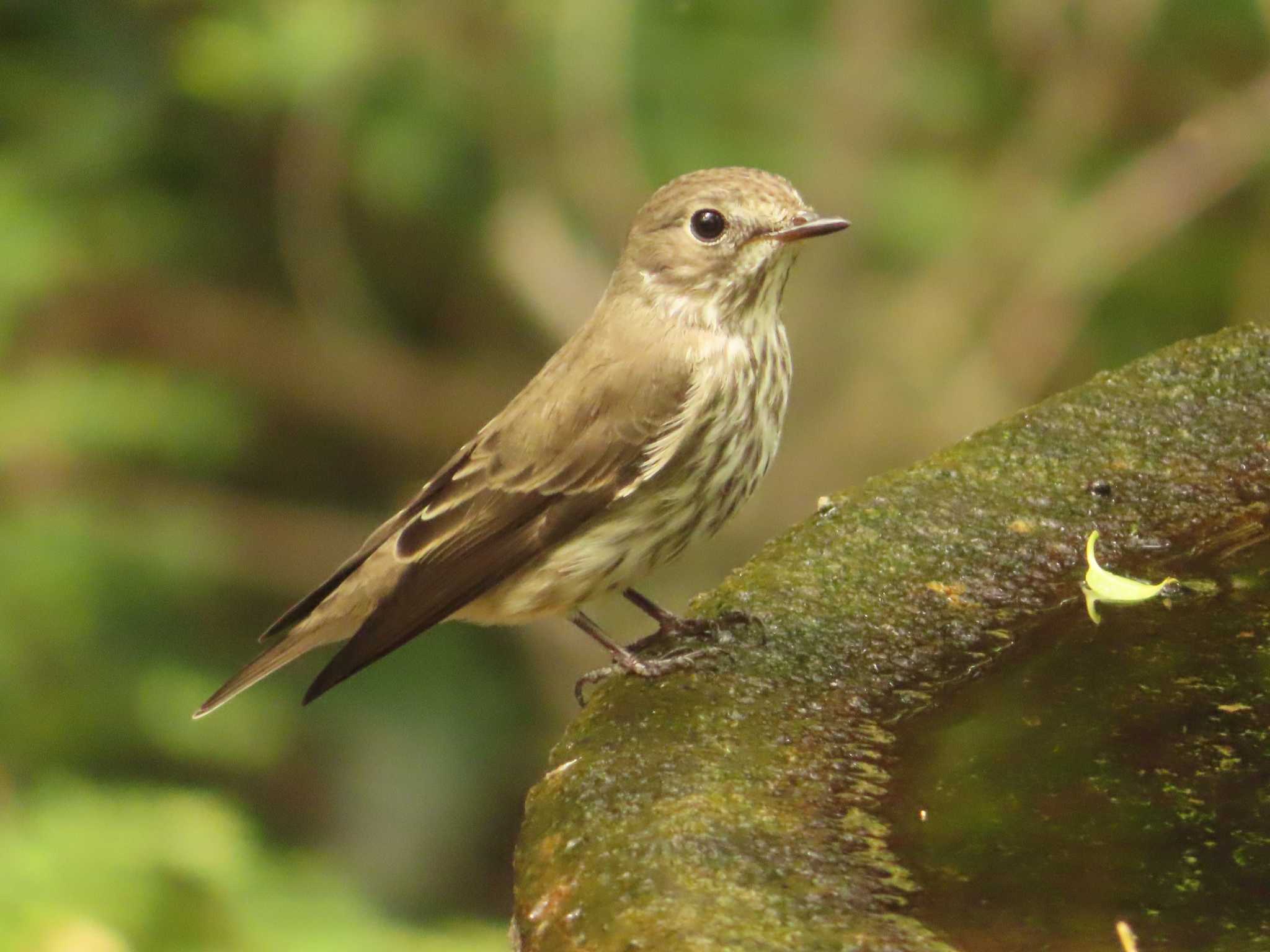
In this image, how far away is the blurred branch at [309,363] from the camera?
23.2ft

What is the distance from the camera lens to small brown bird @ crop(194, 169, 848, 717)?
3.74 metres

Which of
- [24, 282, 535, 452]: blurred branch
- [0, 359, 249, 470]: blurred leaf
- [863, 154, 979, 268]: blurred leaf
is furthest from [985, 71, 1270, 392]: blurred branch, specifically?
[0, 359, 249, 470]: blurred leaf

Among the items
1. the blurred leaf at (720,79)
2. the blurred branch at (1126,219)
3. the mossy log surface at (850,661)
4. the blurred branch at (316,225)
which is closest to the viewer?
the mossy log surface at (850,661)

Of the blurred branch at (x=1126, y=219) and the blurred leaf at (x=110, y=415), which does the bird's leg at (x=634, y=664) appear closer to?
the blurred leaf at (x=110, y=415)

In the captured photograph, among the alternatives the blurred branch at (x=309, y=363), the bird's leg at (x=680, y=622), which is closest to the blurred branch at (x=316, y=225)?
the blurred branch at (x=309, y=363)

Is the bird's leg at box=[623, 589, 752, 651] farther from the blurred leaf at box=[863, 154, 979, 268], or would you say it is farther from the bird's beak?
the blurred leaf at box=[863, 154, 979, 268]

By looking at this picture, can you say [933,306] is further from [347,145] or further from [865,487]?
[865,487]

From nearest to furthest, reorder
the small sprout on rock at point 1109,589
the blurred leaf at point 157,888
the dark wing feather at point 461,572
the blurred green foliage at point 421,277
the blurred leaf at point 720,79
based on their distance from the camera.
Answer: the small sprout on rock at point 1109,589
the dark wing feather at point 461,572
the blurred leaf at point 157,888
the blurred green foliage at point 421,277
the blurred leaf at point 720,79

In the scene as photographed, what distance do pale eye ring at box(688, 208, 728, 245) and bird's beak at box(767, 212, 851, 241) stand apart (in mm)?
→ 118

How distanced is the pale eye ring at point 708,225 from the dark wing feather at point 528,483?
0.80ft

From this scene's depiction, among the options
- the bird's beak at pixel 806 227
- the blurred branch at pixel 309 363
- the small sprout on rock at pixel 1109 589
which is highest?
the blurred branch at pixel 309 363

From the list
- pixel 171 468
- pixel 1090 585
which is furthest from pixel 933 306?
pixel 1090 585

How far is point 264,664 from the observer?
12.7 feet

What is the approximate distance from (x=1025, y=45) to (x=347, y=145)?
2428 millimetres
